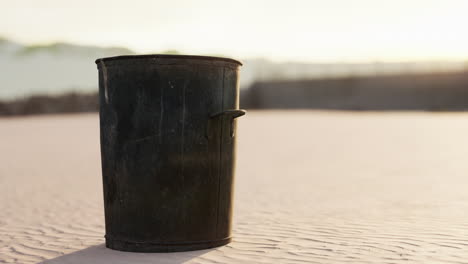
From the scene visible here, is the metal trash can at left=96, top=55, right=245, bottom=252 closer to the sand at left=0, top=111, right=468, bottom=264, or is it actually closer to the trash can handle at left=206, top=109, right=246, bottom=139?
the trash can handle at left=206, top=109, right=246, bottom=139

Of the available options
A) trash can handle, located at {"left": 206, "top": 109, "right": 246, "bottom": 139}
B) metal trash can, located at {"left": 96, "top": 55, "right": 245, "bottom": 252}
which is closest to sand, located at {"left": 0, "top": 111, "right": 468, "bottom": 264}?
metal trash can, located at {"left": 96, "top": 55, "right": 245, "bottom": 252}

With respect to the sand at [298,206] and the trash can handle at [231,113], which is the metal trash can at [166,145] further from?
the sand at [298,206]

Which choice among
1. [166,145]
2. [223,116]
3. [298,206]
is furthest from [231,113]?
[298,206]

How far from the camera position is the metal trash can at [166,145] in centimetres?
475

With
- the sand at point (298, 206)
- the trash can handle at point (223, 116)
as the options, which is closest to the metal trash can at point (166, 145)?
the trash can handle at point (223, 116)

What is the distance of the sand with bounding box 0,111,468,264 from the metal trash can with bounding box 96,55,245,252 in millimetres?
200

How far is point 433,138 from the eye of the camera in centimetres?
1827

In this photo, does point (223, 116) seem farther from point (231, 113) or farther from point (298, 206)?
point (298, 206)

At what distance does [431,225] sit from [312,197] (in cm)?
253

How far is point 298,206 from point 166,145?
121 inches

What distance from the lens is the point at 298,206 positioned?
7496mm

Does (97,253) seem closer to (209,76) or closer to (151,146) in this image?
(151,146)

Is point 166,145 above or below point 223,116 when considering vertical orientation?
below

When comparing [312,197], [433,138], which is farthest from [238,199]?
[433,138]
